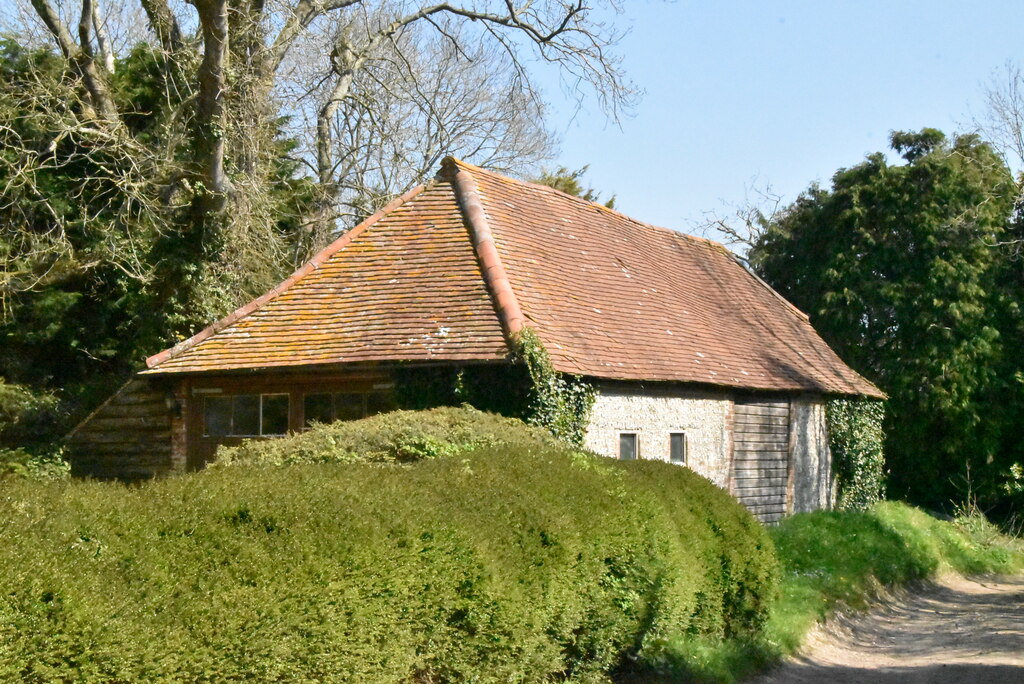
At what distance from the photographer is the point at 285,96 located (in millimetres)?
28312

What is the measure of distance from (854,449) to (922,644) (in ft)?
34.3

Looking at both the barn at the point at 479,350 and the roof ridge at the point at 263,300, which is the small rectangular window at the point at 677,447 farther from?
the roof ridge at the point at 263,300

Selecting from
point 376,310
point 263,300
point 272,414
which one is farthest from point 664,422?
point 263,300

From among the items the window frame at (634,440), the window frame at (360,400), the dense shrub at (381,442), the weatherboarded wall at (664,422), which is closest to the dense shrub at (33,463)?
the window frame at (360,400)

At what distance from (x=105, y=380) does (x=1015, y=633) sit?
53.3 ft

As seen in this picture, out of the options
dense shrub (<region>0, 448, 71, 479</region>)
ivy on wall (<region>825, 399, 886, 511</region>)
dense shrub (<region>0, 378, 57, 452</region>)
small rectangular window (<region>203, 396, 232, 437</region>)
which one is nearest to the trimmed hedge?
small rectangular window (<region>203, 396, 232, 437</region>)

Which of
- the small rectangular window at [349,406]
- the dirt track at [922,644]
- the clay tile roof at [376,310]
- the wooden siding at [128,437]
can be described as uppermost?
the clay tile roof at [376,310]

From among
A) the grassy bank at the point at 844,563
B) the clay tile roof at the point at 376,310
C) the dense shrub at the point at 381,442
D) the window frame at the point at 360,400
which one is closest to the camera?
the dense shrub at the point at 381,442

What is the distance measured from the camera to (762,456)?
2036 cm

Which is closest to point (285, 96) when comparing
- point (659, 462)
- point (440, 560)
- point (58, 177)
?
point (58, 177)

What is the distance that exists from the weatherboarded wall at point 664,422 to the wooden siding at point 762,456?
1.51 ft

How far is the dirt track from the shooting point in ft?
36.8

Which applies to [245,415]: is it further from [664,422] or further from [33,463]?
[664,422]

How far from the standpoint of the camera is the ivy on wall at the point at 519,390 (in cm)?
1421
